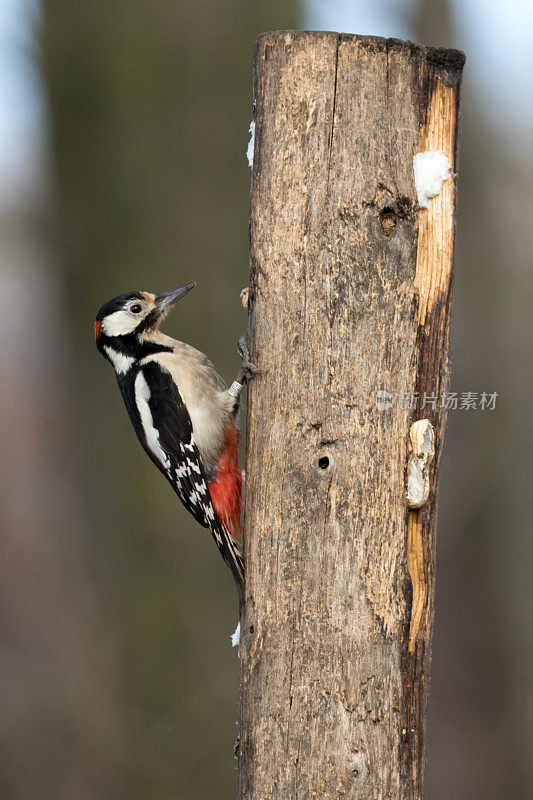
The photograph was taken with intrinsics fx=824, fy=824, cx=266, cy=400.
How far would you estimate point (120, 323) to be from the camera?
3.59 meters

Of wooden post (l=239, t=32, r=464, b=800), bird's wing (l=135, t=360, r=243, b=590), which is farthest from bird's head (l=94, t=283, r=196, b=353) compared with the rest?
wooden post (l=239, t=32, r=464, b=800)

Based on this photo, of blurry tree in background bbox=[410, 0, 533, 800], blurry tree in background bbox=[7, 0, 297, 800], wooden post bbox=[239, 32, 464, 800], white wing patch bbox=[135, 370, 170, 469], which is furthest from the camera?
blurry tree in background bbox=[410, 0, 533, 800]

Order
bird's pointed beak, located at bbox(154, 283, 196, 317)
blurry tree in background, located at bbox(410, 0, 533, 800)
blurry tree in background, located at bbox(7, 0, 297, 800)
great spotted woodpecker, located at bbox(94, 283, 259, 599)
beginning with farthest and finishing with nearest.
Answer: blurry tree in background, located at bbox(410, 0, 533, 800), blurry tree in background, located at bbox(7, 0, 297, 800), bird's pointed beak, located at bbox(154, 283, 196, 317), great spotted woodpecker, located at bbox(94, 283, 259, 599)

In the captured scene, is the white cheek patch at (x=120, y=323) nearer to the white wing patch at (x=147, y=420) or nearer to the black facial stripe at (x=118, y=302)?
the black facial stripe at (x=118, y=302)

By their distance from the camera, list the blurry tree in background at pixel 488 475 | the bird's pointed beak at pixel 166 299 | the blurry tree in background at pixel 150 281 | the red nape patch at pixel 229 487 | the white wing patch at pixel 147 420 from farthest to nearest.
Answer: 1. the blurry tree in background at pixel 488 475
2. the blurry tree in background at pixel 150 281
3. the bird's pointed beak at pixel 166 299
4. the white wing patch at pixel 147 420
5. the red nape patch at pixel 229 487

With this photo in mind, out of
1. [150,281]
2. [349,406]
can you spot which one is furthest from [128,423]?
[349,406]

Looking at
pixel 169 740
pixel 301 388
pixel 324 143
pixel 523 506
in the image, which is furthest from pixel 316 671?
pixel 523 506

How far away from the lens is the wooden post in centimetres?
231

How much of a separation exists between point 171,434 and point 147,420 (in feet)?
0.44

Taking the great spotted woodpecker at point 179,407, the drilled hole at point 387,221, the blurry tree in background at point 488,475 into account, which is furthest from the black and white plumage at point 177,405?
the blurry tree in background at point 488,475

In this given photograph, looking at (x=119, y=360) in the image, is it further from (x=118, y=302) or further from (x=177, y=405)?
(x=177, y=405)

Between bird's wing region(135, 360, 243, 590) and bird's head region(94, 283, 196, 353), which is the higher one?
bird's head region(94, 283, 196, 353)

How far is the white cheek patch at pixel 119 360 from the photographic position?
362 centimetres

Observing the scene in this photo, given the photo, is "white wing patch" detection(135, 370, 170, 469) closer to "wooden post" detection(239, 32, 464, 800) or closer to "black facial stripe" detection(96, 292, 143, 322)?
"black facial stripe" detection(96, 292, 143, 322)
